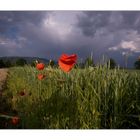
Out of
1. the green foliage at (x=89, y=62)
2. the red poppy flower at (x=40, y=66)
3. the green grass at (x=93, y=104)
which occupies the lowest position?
the green grass at (x=93, y=104)

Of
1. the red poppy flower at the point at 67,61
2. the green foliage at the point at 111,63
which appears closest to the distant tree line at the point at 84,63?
the green foliage at the point at 111,63

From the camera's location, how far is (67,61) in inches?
111

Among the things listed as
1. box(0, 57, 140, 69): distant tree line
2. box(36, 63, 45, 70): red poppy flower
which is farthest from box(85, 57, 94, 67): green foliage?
box(36, 63, 45, 70): red poppy flower

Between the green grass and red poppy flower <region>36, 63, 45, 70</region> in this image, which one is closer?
the green grass

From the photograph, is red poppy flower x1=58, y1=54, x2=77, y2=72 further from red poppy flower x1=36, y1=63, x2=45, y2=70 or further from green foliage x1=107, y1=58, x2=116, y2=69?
red poppy flower x1=36, y1=63, x2=45, y2=70

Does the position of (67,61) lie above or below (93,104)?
above

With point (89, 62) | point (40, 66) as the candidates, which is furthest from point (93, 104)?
point (40, 66)

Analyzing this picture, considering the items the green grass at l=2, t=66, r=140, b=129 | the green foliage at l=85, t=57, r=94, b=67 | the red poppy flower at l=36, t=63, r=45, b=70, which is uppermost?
the green foliage at l=85, t=57, r=94, b=67

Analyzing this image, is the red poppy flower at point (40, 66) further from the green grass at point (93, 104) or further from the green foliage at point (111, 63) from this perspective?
the green foliage at point (111, 63)

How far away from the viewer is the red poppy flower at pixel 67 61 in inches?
111

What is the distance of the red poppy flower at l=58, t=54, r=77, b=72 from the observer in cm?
281

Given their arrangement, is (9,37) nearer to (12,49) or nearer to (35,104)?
(12,49)

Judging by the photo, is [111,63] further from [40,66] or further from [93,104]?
[40,66]
